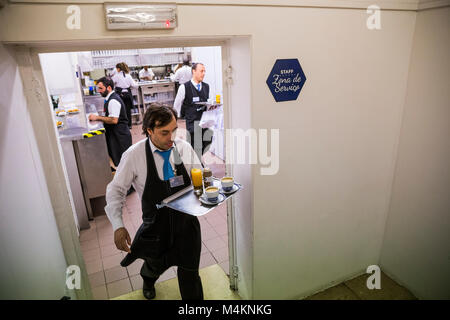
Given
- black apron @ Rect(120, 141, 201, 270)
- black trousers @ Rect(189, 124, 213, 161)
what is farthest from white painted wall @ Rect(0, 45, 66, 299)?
black trousers @ Rect(189, 124, 213, 161)

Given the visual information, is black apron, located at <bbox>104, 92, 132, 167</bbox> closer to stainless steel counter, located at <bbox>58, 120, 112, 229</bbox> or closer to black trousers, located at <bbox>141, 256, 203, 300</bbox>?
stainless steel counter, located at <bbox>58, 120, 112, 229</bbox>

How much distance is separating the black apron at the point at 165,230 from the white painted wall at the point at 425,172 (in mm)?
1908

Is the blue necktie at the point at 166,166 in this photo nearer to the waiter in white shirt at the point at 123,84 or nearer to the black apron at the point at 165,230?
the black apron at the point at 165,230

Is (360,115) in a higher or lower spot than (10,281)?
higher

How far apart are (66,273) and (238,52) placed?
5.90 feet

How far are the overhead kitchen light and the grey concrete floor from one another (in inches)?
102

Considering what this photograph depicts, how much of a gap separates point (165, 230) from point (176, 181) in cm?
40

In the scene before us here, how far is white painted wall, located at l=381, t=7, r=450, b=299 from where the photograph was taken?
2.19 meters

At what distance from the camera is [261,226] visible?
7.42ft

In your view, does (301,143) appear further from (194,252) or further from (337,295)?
(337,295)

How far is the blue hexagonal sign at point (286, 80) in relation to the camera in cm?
191

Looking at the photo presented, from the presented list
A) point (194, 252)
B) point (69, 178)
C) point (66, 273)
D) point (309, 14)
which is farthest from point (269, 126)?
point (69, 178)
